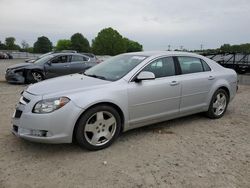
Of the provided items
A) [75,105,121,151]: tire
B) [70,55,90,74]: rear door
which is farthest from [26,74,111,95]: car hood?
[70,55,90,74]: rear door

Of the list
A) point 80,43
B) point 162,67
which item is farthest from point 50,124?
point 80,43

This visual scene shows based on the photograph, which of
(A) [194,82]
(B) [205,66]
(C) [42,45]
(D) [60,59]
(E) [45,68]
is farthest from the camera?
(C) [42,45]

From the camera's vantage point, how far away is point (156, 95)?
4.51 m

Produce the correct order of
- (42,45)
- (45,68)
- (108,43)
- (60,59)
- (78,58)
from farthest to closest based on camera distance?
(42,45)
(108,43)
(78,58)
(60,59)
(45,68)

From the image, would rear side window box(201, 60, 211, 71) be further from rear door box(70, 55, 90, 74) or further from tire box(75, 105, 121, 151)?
rear door box(70, 55, 90, 74)

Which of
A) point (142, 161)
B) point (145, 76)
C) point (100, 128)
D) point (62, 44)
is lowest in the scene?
point (142, 161)

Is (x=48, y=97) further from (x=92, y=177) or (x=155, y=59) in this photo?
(x=155, y=59)

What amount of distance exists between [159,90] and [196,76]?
1072mm

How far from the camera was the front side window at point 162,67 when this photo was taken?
4641 millimetres

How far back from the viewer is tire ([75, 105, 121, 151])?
3783 millimetres

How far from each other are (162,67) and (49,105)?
85.4 inches

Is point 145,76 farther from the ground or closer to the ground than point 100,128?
farther from the ground

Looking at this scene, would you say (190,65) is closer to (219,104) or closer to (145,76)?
(219,104)

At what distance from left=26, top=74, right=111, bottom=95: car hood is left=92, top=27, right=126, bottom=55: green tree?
70418mm
